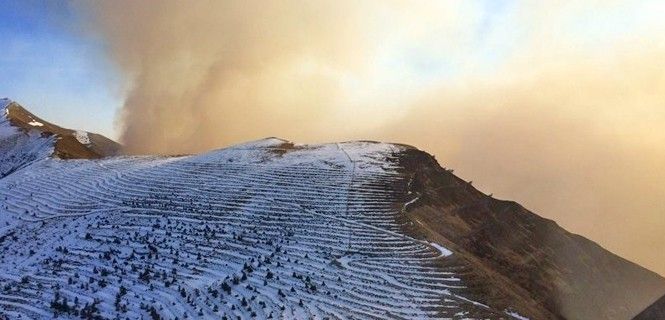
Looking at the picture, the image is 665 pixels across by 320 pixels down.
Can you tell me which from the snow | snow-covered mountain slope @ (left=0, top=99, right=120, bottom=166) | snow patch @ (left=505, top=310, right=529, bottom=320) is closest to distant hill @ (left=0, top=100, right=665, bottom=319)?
snow patch @ (left=505, top=310, right=529, bottom=320)

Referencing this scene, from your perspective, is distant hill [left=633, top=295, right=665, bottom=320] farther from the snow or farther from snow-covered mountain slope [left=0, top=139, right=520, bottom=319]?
the snow

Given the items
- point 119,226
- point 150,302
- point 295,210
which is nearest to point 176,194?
point 119,226

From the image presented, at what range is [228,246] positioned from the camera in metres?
25.9

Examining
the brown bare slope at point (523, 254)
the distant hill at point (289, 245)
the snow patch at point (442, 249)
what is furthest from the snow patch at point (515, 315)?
the snow patch at point (442, 249)

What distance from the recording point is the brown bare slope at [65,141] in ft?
183

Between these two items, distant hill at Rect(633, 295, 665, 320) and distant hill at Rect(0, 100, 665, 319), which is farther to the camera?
distant hill at Rect(0, 100, 665, 319)

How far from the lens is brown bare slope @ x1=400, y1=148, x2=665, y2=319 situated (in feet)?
94.3

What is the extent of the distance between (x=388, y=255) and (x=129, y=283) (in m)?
11.1

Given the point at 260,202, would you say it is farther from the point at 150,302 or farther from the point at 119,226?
the point at 150,302

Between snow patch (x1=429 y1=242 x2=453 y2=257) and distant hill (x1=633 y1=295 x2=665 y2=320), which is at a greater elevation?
snow patch (x1=429 y1=242 x2=453 y2=257)

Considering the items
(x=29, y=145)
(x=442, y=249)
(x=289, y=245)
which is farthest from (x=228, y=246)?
(x=29, y=145)

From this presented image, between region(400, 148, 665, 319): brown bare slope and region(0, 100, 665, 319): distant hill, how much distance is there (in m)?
0.15

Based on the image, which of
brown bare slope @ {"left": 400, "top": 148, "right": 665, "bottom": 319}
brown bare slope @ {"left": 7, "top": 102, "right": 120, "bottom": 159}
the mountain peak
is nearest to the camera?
brown bare slope @ {"left": 400, "top": 148, "right": 665, "bottom": 319}

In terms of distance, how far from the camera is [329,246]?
26172 millimetres
